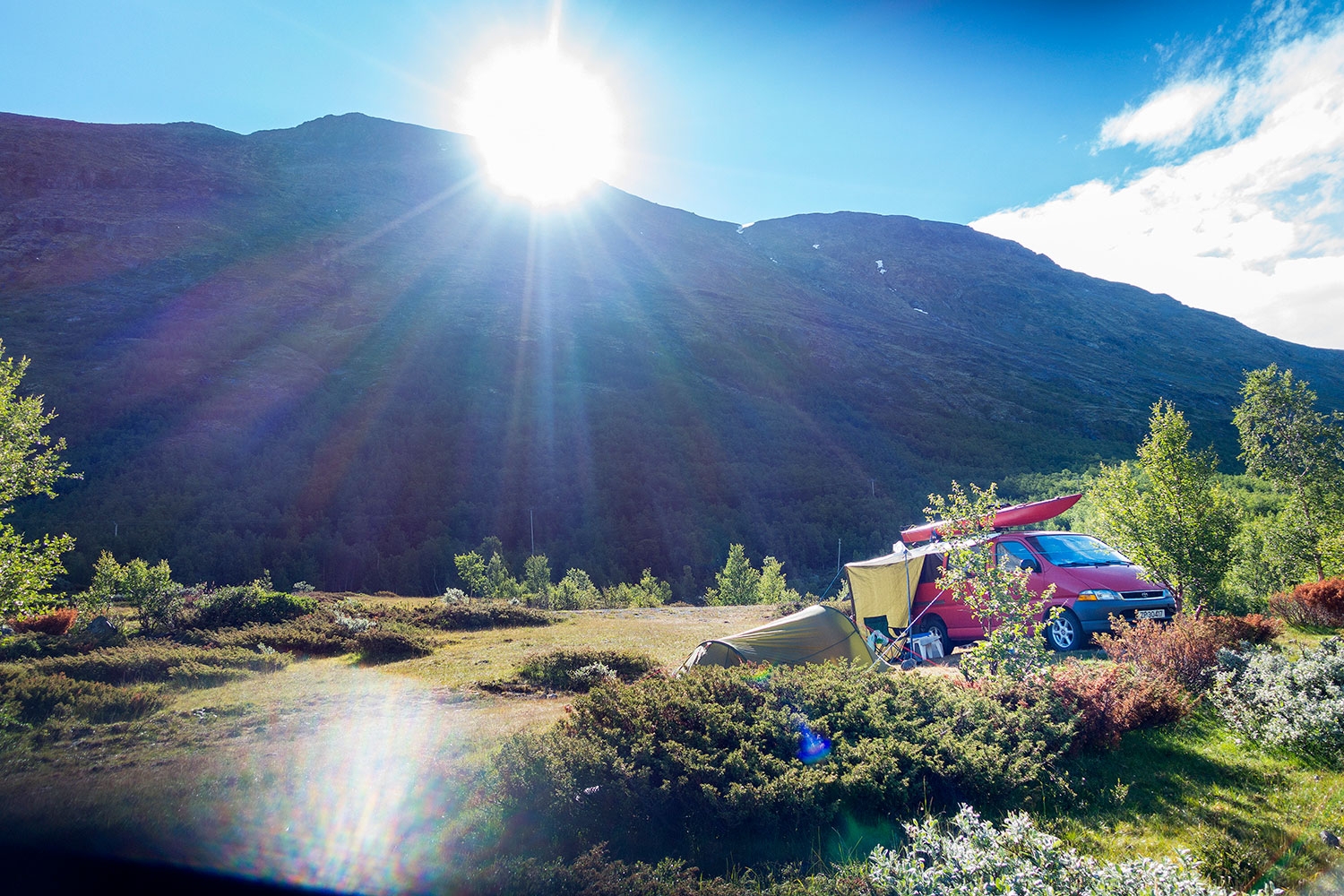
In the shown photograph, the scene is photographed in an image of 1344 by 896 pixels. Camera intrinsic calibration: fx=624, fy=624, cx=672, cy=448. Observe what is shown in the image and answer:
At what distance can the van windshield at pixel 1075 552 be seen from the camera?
36.2ft

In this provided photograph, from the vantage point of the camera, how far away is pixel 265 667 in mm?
14703

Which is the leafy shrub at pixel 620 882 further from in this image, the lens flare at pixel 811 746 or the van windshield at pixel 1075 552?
the van windshield at pixel 1075 552

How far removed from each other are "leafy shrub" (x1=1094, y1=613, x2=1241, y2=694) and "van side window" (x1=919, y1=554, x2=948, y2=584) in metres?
4.33

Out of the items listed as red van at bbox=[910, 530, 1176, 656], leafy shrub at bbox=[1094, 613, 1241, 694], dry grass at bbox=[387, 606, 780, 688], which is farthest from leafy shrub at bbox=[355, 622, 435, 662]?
leafy shrub at bbox=[1094, 613, 1241, 694]

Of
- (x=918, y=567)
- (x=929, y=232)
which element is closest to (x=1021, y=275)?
(x=929, y=232)

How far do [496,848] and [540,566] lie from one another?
3386cm

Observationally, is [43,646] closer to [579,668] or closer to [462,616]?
[462,616]

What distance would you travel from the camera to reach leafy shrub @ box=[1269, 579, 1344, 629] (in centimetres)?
1190

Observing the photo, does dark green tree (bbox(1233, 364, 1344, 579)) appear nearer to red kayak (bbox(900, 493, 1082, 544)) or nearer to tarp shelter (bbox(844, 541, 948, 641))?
red kayak (bbox(900, 493, 1082, 544))

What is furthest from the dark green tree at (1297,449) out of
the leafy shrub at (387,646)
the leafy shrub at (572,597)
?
the leafy shrub at (572,597)

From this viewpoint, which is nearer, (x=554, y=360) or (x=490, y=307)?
(x=554, y=360)

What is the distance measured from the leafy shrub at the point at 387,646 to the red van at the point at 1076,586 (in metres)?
12.8

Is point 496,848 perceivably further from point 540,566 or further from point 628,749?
point 540,566

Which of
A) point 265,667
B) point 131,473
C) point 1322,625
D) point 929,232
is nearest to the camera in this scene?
point 1322,625
